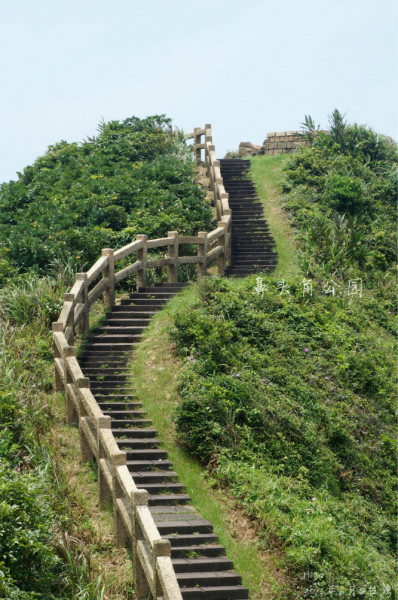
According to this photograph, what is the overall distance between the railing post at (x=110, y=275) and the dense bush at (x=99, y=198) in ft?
5.74

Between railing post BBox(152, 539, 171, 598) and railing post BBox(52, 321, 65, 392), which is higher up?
railing post BBox(52, 321, 65, 392)

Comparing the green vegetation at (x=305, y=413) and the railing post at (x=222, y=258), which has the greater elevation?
the railing post at (x=222, y=258)

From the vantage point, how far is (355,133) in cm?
3064

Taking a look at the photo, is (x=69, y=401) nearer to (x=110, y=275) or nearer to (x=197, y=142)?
(x=110, y=275)

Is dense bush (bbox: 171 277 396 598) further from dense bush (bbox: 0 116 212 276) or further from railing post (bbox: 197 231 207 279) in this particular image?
dense bush (bbox: 0 116 212 276)

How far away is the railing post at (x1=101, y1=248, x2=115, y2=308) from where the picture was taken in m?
16.9

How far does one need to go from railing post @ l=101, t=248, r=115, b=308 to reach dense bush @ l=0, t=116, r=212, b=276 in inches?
68.9

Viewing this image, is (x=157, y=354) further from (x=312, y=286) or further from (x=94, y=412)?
(x=312, y=286)

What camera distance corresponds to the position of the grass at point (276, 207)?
2238 centimetres

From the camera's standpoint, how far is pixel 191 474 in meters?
12.2

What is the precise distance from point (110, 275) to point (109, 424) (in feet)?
21.3

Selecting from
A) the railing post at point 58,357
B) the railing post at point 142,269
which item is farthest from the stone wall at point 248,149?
the railing post at point 58,357

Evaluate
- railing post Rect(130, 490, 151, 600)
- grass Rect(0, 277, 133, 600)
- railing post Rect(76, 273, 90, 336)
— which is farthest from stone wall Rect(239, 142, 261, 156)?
railing post Rect(130, 490, 151, 600)

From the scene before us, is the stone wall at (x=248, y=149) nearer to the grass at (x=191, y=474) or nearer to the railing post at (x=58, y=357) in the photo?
the grass at (x=191, y=474)
